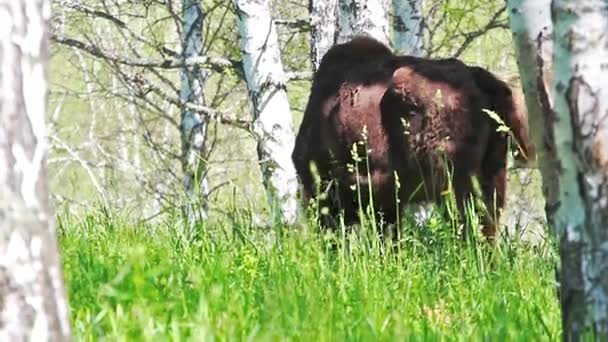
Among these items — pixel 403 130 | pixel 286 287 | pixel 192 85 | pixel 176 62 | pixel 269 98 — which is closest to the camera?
pixel 286 287

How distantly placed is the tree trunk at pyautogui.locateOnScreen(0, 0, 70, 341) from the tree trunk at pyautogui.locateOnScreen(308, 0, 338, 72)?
26.9ft

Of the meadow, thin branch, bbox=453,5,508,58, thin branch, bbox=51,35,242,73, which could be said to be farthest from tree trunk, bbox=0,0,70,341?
thin branch, bbox=453,5,508,58

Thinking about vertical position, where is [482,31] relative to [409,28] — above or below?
above

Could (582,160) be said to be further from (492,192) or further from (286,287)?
(492,192)

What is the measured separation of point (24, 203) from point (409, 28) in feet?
34.0

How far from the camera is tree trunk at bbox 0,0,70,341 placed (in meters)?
2.31

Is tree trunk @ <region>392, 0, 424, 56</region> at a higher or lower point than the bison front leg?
higher

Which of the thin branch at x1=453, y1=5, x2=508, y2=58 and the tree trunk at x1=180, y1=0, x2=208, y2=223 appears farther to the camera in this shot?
the tree trunk at x1=180, y1=0, x2=208, y2=223

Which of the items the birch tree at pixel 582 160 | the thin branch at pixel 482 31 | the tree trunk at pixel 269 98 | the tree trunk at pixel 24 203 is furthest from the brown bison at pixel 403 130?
the thin branch at pixel 482 31

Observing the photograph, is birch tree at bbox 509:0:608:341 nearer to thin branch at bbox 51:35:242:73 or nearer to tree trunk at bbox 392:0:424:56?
thin branch at bbox 51:35:242:73

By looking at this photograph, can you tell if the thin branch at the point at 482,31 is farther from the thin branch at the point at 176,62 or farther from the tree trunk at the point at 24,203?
the tree trunk at the point at 24,203

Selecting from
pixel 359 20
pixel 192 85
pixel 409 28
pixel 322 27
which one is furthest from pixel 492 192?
pixel 192 85

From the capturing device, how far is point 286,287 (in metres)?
4.05

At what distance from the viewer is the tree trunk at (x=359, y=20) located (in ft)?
31.7
